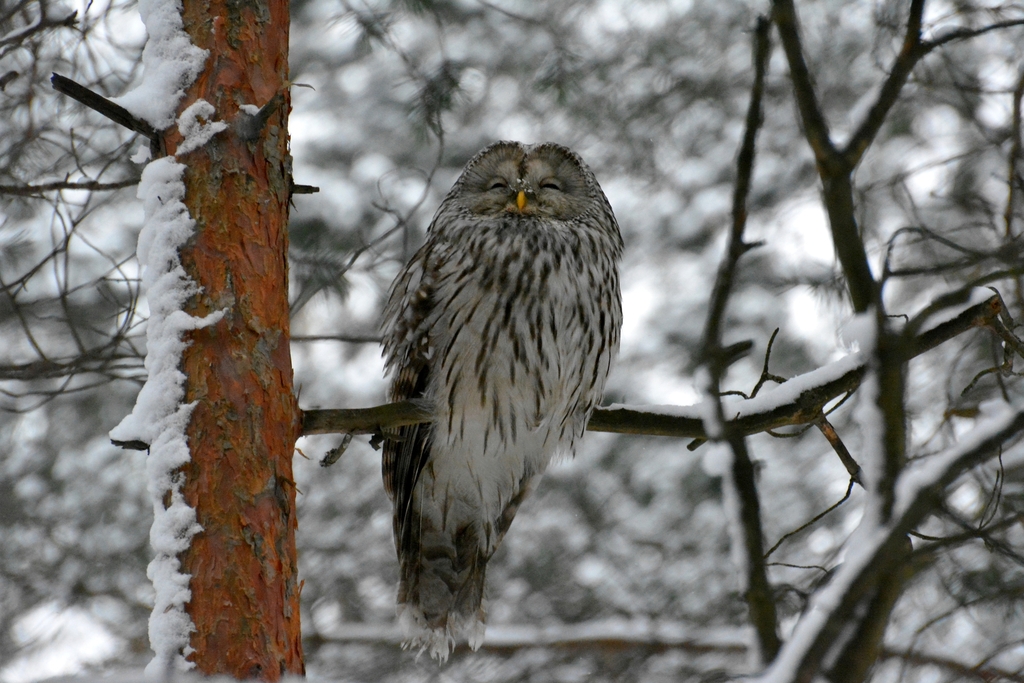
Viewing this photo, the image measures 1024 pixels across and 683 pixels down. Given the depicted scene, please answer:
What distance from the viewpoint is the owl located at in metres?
3.11

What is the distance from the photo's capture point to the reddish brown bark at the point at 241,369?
2053 millimetres

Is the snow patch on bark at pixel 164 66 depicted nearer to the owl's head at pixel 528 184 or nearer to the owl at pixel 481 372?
the owl at pixel 481 372

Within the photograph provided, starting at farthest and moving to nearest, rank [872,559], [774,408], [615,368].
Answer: [615,368], [774,408], [872,559]

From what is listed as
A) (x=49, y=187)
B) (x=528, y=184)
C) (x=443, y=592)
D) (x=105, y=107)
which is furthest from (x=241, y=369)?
(x=528, y=184)

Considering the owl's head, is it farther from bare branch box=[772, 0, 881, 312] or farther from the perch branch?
bare branch box=[772, 0, 881, 312]

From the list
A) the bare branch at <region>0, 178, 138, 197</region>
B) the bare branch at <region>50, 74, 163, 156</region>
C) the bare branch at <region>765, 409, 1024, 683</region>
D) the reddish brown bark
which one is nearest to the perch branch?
the reddish brown bark

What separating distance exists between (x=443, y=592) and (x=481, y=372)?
0.75 m

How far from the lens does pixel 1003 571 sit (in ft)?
11.3

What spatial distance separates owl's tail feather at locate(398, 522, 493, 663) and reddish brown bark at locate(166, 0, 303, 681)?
115 cm

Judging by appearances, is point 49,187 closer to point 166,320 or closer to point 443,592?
point 166,320

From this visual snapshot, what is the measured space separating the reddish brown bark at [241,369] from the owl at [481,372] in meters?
0.78

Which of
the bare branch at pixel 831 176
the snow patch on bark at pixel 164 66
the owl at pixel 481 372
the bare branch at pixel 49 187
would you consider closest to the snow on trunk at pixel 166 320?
the snow patch on bark at pixel 164 66

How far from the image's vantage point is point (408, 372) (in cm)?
317

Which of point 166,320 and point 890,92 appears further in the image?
point 166,320
